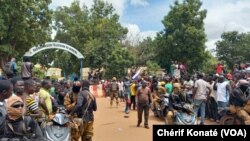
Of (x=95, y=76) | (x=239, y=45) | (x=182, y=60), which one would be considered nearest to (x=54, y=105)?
(x=182, y=60)

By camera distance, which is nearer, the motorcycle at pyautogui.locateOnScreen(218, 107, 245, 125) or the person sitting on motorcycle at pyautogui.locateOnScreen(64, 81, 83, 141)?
the person sitting on motorcycle at pyautogui.locateOnScreen(64, 81, 83, 141)

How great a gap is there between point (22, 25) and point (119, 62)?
61.3ft

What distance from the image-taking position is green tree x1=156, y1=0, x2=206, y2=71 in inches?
1409

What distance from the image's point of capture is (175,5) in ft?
120

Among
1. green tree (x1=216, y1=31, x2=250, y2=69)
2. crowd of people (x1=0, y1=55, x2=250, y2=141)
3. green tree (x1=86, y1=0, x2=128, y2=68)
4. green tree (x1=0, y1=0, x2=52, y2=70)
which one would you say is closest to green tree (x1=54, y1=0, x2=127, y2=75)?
green tree (x1=86, y1=0, x2=128, y2=68)

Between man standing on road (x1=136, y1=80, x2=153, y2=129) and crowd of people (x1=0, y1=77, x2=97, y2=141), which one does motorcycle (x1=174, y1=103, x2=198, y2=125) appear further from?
man standing on road (x1=136, y1=80, x2=153, y2=129)

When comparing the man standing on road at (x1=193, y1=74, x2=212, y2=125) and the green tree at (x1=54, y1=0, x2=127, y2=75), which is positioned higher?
the green tree at (x1=54, y1=0, x2=127, y2=75)

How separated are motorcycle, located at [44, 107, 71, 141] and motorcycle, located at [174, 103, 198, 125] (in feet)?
12.1

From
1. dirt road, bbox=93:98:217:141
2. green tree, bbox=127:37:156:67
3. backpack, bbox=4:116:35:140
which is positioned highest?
green tree, bbox=127:37:156:67

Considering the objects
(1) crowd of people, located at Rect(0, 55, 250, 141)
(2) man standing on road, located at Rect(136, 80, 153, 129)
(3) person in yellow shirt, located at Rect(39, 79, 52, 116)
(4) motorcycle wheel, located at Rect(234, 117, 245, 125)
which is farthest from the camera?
(2) man standing on road, located at Rect(136, 80, 153, 129)

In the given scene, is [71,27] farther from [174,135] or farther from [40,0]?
[174,135]

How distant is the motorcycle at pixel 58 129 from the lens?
8648 millimetres

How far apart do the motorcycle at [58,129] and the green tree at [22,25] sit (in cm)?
1746

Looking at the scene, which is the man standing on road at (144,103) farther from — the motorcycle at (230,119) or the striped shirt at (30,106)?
the striped shirt at (30,106)
